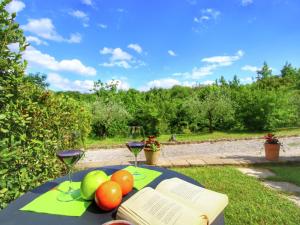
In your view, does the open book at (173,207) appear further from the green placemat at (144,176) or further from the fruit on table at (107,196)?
the green placemat at (144,176)

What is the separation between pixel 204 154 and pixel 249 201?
162 inches

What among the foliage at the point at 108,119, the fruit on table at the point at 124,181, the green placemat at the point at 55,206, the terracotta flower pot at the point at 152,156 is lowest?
the terracotta flower pot at the point at 152,156

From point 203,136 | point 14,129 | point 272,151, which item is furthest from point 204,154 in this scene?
point 14,129

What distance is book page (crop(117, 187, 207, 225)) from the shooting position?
1044 millimetres

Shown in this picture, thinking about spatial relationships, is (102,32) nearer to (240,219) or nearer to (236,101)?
(236,101)

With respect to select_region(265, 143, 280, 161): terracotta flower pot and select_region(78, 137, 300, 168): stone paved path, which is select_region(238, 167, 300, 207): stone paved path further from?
select_region(265, 143, 280, 161): terracotta flower pot

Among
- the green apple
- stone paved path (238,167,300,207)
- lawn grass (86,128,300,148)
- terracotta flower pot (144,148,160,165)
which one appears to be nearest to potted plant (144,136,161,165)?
terracotta flower pot (144,148,160,165)

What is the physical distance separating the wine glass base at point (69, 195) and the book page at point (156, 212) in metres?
0.45

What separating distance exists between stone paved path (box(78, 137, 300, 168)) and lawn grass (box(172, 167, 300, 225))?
98 centimetres

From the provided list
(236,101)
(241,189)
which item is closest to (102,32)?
(236,101)

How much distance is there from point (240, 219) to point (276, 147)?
Result: 332 centimetres

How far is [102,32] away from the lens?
12.3 meters

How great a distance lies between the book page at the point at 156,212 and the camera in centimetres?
104

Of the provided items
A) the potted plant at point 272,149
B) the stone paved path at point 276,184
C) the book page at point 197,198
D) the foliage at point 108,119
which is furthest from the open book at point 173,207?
the foliage at point 108,119
